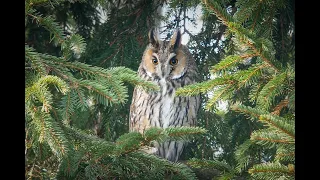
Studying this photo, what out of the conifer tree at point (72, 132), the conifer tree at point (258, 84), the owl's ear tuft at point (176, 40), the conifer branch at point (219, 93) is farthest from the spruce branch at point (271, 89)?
the owl's ear tuft at point (176, 40)

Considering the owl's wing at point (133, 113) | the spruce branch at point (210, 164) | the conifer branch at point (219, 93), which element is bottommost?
the spruce branch at point (210, 164)

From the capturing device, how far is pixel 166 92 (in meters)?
2.60

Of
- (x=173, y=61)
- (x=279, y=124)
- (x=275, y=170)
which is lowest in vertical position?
(x=275, y=170)

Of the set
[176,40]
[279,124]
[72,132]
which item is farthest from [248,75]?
[176,40]

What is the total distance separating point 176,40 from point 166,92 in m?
0.30

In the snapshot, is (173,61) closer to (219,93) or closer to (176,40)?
(176,40)

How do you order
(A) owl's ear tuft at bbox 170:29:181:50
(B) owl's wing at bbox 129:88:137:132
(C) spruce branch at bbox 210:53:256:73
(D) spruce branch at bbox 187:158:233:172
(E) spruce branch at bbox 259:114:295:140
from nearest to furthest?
(E) spruce branch at bbox 259:114:295:140, (C) spruce branch at bbox 210:53:256:73, (D) spruce branch at bbox 187:158:233:172, (A) owl's ear tuft at bbox 170:29:181:50, (B) owl's wing at bbox 129:88:137:132

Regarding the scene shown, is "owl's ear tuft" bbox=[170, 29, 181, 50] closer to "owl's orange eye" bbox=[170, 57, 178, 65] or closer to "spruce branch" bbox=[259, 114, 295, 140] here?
"owl's orange eye" bbox=[170, 57, 178, 65]

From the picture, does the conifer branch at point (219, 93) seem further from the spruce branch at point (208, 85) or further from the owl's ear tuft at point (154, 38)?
the owl's ear tuft at point (154, 38)

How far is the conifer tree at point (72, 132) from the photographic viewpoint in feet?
4.52

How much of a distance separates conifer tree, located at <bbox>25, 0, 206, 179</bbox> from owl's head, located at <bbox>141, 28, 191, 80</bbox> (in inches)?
34.7

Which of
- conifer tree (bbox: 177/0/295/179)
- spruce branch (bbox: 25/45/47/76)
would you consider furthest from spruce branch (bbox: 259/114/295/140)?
spruce branch (bbox: 25/45/47/76)

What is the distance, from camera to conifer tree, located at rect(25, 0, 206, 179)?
1.38 meters
